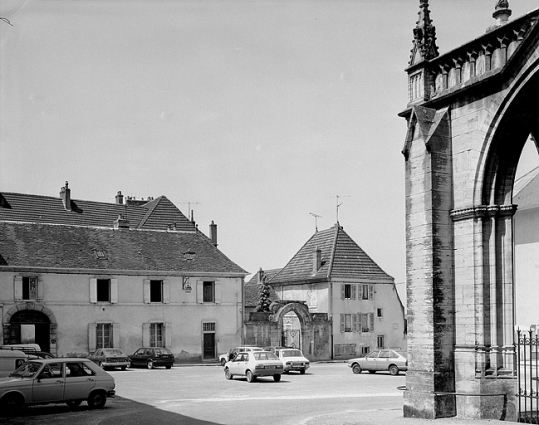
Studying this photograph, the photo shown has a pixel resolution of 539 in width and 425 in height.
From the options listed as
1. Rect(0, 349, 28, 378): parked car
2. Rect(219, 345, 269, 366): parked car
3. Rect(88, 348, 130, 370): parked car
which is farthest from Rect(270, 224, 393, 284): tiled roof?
Rect(0, 349, 28, 378): parked car

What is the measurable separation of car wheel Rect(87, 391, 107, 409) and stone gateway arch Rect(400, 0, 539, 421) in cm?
776

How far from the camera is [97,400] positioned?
1889 cm

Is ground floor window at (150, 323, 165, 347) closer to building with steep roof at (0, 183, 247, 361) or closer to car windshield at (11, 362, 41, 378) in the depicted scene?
building with steep roof at (0, 183, 247, 361)

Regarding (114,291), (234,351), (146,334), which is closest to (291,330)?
(146,334)

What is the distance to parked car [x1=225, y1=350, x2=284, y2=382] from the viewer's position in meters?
27.5

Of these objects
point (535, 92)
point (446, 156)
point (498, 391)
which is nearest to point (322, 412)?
point (498, 391)

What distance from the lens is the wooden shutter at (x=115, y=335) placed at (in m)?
41.1

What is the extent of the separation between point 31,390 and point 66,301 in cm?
2327

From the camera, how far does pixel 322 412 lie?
58.0 feet

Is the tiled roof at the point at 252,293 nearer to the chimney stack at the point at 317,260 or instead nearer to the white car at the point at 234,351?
the chimney stack at the point at 317,260

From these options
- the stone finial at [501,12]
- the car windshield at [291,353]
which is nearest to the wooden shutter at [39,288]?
the car windshield at [291,353]

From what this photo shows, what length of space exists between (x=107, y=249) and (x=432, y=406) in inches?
1224

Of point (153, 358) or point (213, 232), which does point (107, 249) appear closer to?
point (153, 358)

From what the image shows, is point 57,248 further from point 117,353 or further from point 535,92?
point 535,92
